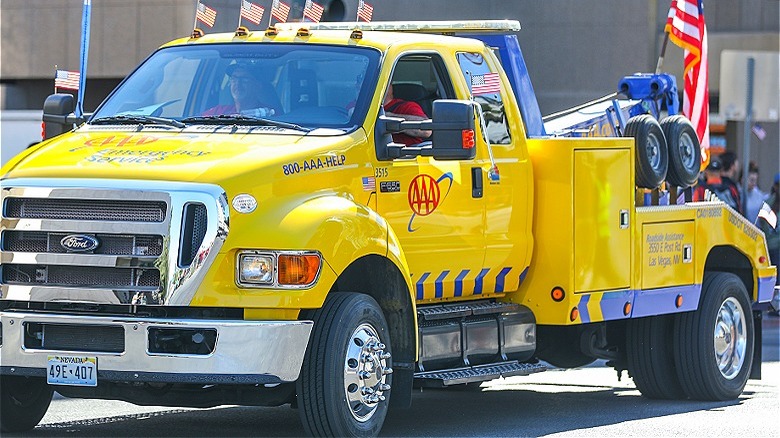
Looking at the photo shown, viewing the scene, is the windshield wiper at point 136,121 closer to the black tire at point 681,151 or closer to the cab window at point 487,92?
the cab window at point 487,92

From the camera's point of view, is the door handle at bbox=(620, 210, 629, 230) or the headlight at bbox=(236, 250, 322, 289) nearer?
the headlight at bbox=(236, 250, 322, 289)

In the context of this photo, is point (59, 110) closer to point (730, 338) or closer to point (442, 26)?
point (442, 26)

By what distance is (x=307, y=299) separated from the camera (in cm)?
835

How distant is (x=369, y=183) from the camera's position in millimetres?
9164

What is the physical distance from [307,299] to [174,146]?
1176 millimetres

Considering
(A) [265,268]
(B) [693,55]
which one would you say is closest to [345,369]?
(A) [265,268]

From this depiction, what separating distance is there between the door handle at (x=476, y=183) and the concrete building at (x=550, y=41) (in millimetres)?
14246

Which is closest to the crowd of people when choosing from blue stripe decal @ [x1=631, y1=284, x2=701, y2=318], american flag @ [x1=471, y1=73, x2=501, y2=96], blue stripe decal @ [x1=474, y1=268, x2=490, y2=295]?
blue stripe decal @ [x1=631, y1=284, x2=701, y2=318]

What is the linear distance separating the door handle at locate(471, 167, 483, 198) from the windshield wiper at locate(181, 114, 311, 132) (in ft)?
4.12

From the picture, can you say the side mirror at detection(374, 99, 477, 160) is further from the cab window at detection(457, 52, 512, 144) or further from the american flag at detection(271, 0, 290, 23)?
the american flag at detection(271, 0, 290, 23)

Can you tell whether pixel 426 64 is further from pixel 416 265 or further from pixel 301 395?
pixel 301 395

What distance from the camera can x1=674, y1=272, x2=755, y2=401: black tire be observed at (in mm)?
12078

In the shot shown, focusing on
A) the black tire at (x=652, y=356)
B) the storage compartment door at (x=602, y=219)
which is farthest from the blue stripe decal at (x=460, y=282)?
the black tire at (x=652, y=356)

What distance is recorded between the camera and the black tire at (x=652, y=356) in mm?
12078
